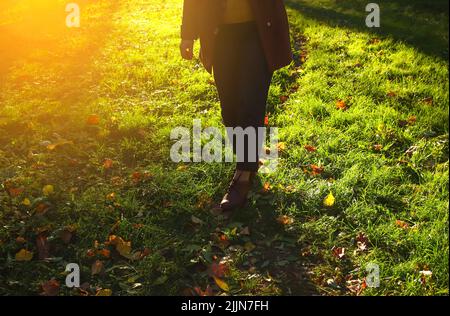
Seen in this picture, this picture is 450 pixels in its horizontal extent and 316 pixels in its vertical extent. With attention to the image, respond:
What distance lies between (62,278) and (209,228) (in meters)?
1.09

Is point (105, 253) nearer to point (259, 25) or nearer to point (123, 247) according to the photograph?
point (123, 247)

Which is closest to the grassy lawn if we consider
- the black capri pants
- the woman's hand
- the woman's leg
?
the woman's leg

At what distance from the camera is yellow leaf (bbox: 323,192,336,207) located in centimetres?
346

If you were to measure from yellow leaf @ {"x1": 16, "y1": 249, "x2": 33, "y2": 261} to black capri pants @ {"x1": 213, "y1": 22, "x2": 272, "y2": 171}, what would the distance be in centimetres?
177

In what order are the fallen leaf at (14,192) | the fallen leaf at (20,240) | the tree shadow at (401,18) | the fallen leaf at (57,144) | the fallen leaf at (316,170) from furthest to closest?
1. the tree shadow at (401,18)
2. the fallen leaf at (57,144)
3. the fallen leaf at (316,170)
4. the fallen leaf at (14,192)
5. the fallen leaf at (20,240)

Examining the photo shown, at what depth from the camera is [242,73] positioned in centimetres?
320

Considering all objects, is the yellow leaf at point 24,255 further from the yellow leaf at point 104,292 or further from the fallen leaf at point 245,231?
the fallen leaf at point 245,231

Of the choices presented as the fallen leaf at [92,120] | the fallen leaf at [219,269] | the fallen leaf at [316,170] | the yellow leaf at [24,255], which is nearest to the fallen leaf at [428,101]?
the fallen leaf at [316,170]

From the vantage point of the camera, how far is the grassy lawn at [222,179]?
292 cm

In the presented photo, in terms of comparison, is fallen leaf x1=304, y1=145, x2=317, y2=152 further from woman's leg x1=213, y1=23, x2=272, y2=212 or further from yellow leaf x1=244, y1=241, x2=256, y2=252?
yellow leaf x1=244, y1=241, x2=256, y2=252

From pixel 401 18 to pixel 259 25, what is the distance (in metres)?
5.30

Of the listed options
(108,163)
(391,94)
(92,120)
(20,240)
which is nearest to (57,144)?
(92,120)

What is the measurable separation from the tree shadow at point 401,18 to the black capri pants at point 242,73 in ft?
12.2
